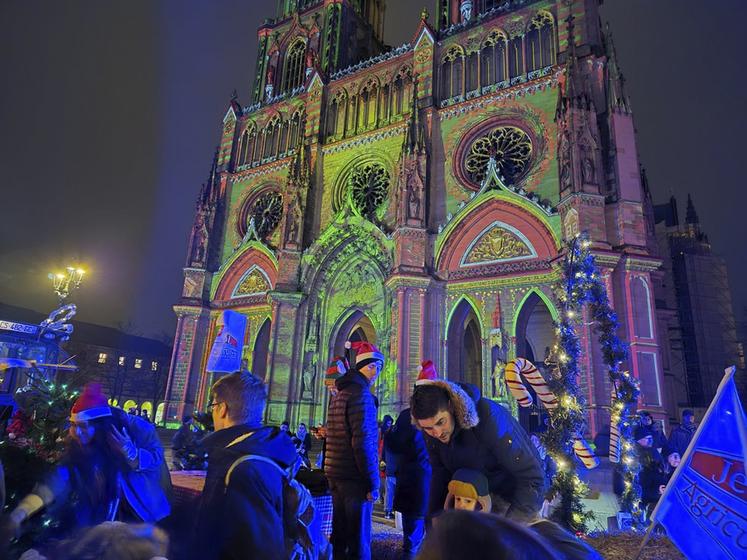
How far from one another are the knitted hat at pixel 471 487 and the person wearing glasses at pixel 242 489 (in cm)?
104

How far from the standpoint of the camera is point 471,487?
9.34ft

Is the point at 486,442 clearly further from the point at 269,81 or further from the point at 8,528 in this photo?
the point at 269,81

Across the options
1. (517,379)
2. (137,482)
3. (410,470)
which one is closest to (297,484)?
(137,482)

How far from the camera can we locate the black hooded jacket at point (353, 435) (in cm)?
443

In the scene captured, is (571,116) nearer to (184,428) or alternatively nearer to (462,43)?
(462,43)

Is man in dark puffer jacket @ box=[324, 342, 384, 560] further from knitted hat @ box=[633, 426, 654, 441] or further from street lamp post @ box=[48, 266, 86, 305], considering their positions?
street lamp post @ box=[48, 266, 86, 305]

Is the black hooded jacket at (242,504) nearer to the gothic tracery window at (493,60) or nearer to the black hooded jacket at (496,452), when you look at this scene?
the black hooded jacket at (496,452)

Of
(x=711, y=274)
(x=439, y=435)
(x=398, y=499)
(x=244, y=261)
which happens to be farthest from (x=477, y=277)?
(x=711, y=274)

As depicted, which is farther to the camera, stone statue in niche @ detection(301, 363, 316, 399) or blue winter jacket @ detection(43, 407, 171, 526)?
stone statue in niche @ detection(301, 363, 316, 399)

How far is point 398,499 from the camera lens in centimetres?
488

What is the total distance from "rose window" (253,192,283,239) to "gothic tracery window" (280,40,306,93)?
7937 mm

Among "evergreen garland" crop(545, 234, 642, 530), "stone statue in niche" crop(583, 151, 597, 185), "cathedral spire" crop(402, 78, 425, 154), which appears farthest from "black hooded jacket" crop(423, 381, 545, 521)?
"cathedral spire" crop(402, 78, 425, 154)

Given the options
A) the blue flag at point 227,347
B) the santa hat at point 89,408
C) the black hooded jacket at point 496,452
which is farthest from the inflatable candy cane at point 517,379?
the blue flag at point 227,347

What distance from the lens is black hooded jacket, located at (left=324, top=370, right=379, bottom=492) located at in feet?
14.5
